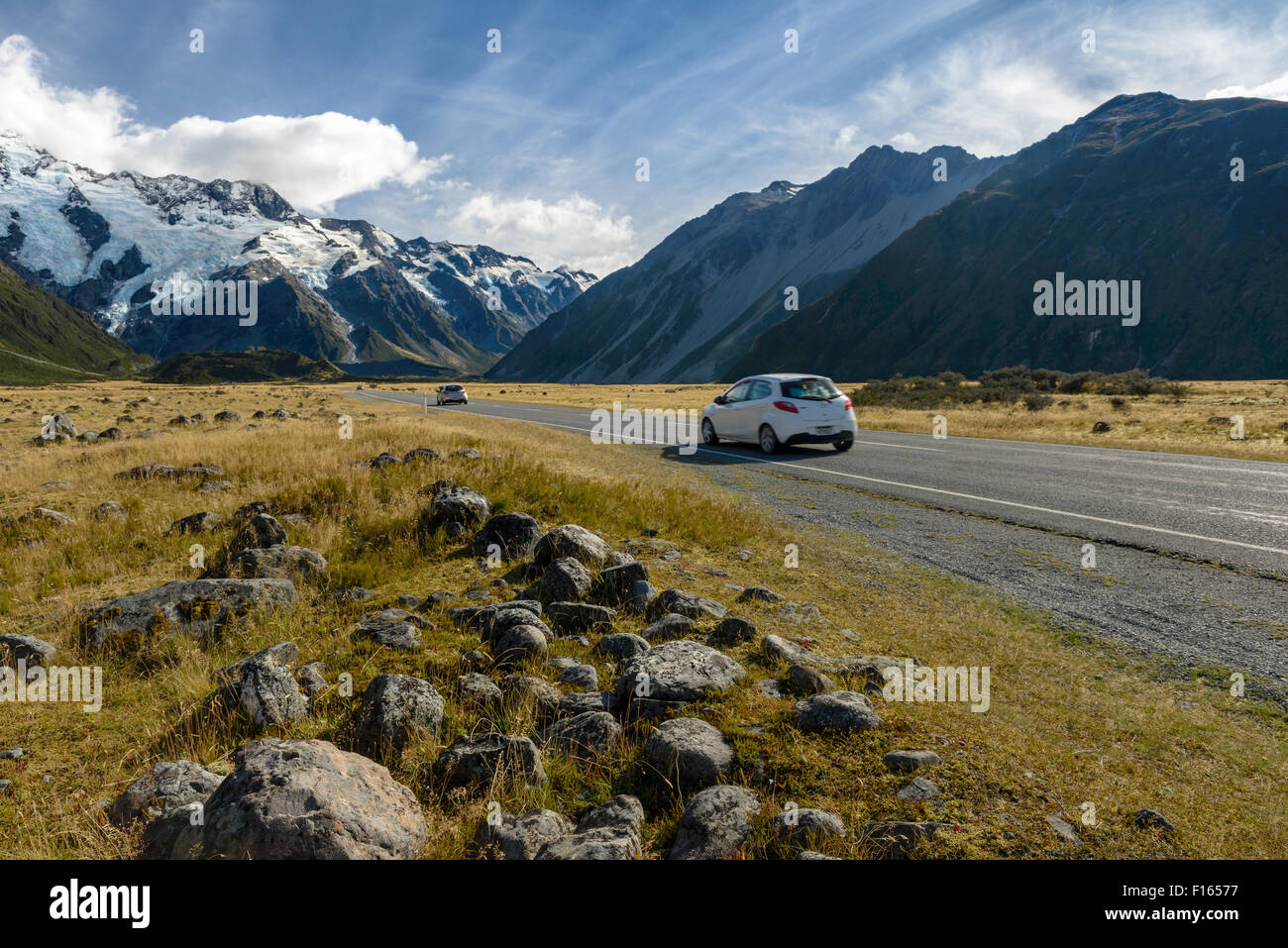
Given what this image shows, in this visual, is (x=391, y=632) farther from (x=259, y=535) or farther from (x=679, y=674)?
(x=259, y=535)

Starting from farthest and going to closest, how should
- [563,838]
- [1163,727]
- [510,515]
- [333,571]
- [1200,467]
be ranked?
[1200,467], [510,515], [333,571], [1163,727], [563,838]

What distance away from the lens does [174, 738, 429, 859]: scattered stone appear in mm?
2607

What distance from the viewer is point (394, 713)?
3689 millimetres

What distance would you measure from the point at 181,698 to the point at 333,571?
2364 millimetres

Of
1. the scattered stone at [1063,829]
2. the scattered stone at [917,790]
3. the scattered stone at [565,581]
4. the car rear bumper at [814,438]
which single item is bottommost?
the scattered stone at [1063,829]

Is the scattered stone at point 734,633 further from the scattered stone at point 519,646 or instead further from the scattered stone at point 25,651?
the scattered stone at point 25,651

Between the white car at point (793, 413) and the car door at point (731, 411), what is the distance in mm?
32

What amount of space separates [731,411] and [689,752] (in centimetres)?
1494

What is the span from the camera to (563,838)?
2.78 m

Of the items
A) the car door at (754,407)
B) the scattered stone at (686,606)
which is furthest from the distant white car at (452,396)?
the scattered stone at (686,606)

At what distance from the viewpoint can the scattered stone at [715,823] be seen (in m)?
2.76

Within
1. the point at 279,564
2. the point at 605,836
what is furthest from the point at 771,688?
the point at 279,564
